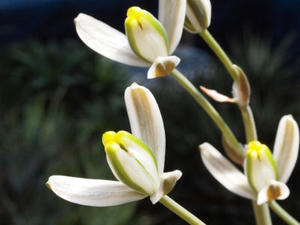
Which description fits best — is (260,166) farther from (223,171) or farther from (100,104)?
(100,104)

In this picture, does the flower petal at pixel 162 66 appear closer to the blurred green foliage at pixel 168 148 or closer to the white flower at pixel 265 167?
the white flower at pixel 265 167

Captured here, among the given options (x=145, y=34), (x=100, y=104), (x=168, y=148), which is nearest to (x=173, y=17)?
(x=145, y=34)

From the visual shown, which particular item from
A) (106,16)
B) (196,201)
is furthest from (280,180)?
(106,16)

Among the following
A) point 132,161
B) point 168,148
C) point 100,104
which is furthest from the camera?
point 100,104

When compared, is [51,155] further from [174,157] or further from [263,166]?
[263,166]

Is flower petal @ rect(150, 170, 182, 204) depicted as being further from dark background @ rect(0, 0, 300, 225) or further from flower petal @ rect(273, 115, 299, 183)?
dark background @ rect(0, 0, 300, 225)

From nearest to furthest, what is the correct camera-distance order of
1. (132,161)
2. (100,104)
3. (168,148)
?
(132,161)
(168,148)
(100,104)
